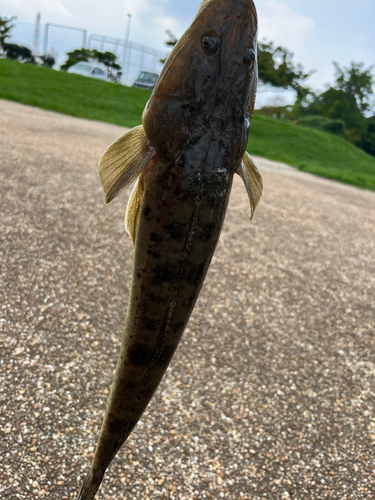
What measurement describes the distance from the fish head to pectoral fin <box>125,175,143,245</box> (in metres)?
0.18

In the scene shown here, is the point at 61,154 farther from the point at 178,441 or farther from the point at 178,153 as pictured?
the point at 178,153

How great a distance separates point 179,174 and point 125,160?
23cm

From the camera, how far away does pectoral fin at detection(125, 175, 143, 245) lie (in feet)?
5.42

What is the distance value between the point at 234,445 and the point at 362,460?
96 cm

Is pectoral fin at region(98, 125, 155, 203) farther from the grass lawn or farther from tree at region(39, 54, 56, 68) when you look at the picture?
tree at region(39, 54, 56, 68)

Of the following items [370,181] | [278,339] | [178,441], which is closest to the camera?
[178,441]

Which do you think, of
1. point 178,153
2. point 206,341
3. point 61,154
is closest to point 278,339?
point 206,341

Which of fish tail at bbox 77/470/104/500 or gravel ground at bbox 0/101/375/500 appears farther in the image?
gravel ground at bbox 0/101/375/500

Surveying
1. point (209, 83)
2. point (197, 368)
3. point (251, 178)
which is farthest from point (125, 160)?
point (197, 368)

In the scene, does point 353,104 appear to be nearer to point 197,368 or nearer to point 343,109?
point 343,109

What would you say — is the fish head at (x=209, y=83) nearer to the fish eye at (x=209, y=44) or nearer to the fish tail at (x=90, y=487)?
the fish eye at (x=209, y=44)

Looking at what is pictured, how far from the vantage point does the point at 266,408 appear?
10.9ft

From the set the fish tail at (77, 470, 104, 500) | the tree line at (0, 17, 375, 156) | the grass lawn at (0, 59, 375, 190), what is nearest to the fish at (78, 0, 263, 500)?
the fish tail at (77, 470, 104, 500)

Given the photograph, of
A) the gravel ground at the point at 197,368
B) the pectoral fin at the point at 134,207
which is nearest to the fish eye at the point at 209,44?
the pectoral fin at the point at 134,207
